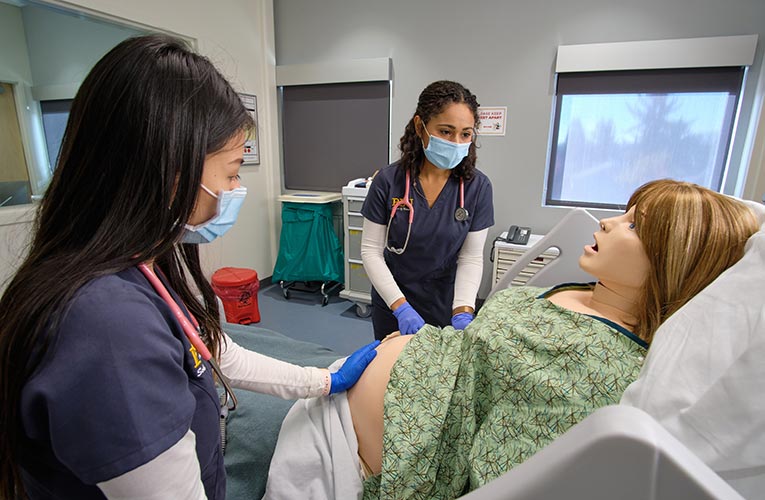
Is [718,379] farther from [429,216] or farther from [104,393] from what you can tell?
[429,216]

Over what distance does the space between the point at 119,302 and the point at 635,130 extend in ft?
10.3

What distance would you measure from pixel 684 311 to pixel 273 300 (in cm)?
323

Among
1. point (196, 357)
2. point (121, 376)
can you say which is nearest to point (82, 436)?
point (121, 376)

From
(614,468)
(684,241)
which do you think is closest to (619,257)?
(684,241)

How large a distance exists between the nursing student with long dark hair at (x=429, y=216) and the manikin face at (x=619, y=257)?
566 mm

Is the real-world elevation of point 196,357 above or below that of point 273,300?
above

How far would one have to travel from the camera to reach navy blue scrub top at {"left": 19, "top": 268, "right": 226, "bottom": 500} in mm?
483

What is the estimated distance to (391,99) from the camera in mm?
3312

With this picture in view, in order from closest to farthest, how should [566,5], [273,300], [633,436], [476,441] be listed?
1. [633,436]
2. [476,441]
3. [566,5]
4. [273,300]

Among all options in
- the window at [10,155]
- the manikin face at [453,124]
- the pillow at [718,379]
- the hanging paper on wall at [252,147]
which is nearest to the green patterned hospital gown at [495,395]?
the pillow at [718,379]

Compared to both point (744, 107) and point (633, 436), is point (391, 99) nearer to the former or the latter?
point (744, 107)

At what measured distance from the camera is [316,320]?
126 inches

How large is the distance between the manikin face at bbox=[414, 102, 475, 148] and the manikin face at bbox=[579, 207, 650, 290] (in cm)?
63

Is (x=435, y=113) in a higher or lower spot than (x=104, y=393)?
higher
